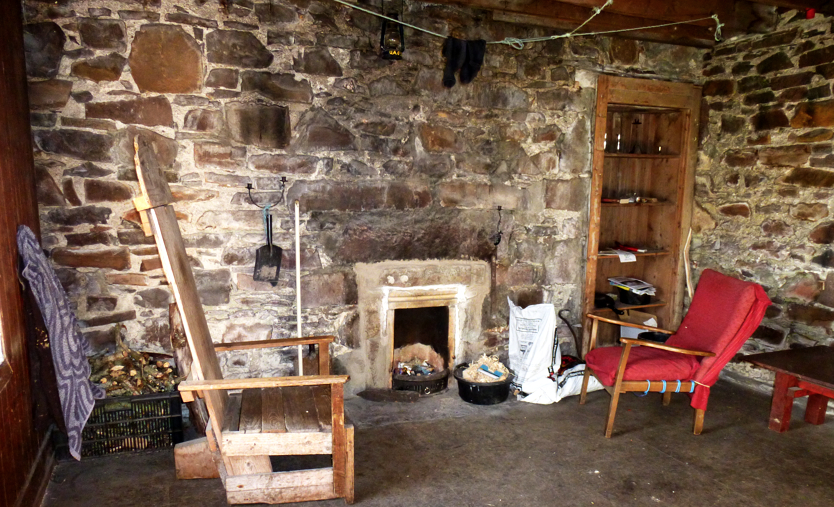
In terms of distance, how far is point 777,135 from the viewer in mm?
3988

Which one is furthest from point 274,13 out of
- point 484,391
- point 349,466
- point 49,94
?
point 484,391

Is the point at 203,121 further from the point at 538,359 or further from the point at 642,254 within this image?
the point at 642,254

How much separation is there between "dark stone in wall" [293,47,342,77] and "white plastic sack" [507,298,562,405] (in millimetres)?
2059

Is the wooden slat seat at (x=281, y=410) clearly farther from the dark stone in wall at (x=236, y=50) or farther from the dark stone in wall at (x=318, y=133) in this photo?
the dark stone in wall at (x=236, y=50)

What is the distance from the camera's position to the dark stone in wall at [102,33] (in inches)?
117

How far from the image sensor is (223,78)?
10.7 ft

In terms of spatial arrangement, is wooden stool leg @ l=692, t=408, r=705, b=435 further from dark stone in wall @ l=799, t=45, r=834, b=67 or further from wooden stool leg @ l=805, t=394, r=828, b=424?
dark stone in wall @ l=799, t=45, r=834, b=67

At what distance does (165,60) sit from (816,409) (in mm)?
4472

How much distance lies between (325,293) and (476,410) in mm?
1258

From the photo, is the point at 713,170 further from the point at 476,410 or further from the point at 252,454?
the point at 252,454

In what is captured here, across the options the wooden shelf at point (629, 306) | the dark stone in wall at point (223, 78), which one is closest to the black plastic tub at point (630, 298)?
the wooden shelf at point (629, 306)

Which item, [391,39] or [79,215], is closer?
[79,215]

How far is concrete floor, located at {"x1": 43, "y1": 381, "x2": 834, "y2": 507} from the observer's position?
2678 mm

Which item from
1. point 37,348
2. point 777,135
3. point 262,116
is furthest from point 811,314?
point 37,348
